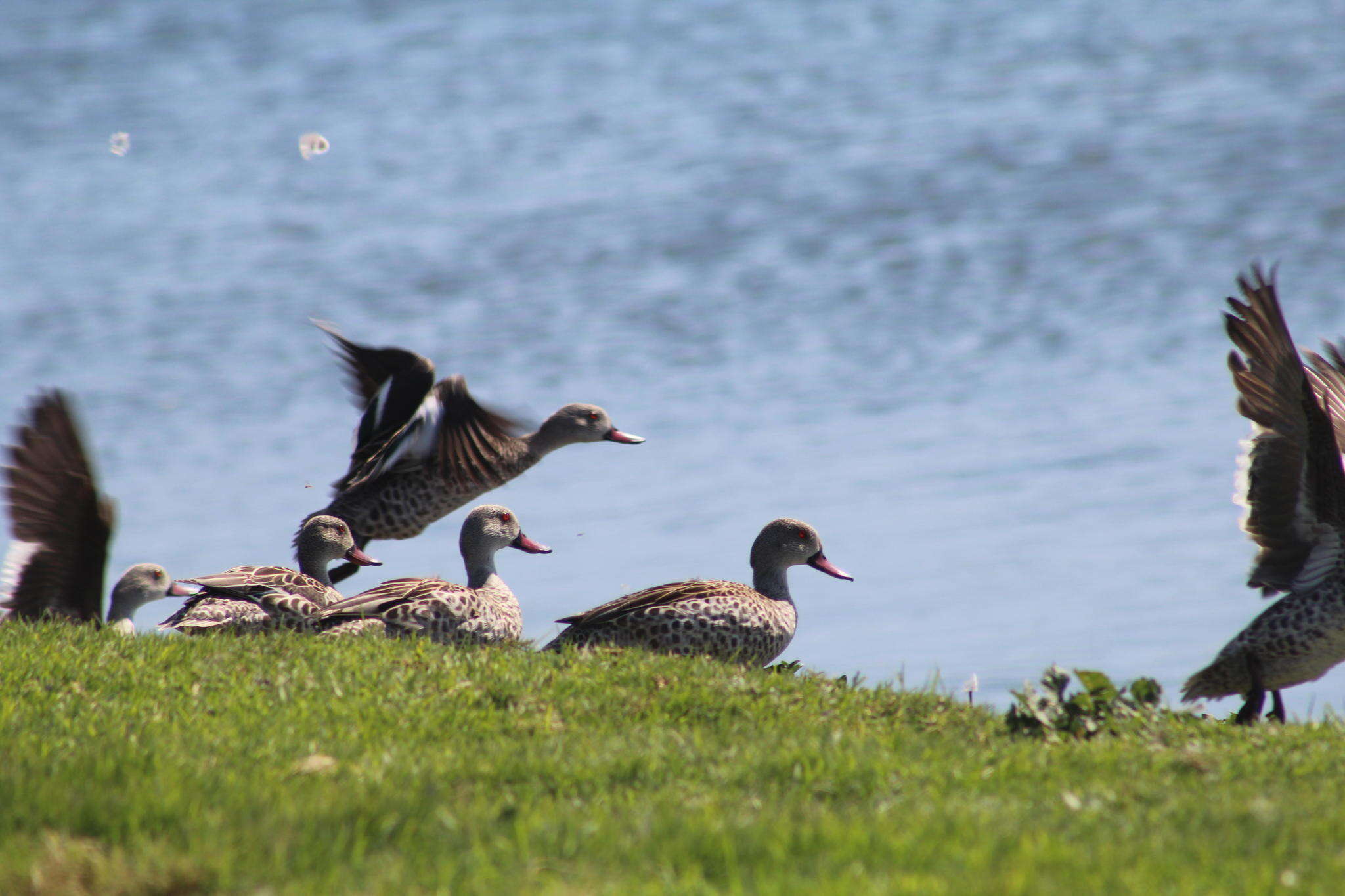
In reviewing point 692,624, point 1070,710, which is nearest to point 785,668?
point 692,624

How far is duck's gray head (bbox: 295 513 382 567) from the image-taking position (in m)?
9.86

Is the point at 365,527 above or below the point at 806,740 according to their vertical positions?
above

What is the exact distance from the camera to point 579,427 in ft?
39.5

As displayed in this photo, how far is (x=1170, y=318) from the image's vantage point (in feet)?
72.9

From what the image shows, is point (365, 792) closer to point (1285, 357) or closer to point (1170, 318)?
point (1285, 357)

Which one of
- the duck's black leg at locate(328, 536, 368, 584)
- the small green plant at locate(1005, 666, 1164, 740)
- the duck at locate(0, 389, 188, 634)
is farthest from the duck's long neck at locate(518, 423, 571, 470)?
the small green plant at locate(1005, 666, 1164, 740)

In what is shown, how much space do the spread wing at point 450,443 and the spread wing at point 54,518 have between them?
8.74ft

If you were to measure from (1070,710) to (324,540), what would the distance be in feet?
16.9

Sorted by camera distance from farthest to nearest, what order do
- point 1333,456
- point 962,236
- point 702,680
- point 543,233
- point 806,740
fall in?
point 543,233 < point 962,236 < point 1333,456 < point 702,680 < point 806,740

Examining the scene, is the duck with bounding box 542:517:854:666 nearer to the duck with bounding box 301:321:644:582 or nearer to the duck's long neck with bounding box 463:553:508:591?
the duck's long neck with bounding box 463:553:508:591

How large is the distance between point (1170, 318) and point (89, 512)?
17.2 m

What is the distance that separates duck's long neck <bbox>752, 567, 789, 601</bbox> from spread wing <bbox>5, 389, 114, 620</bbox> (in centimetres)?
360

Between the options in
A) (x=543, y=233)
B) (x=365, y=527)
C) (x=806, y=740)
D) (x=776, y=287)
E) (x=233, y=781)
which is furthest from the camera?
(x=543, y=233)

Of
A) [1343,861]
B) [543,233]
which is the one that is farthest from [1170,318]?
[1343,861]
